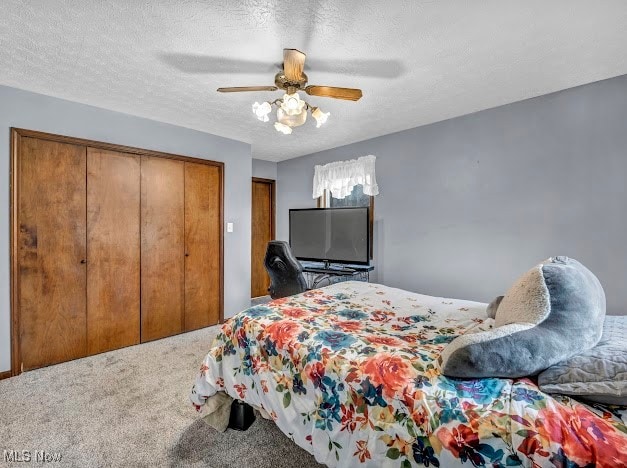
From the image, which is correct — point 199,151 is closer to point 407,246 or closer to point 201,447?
point 407,246

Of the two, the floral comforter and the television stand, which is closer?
the floral comforter

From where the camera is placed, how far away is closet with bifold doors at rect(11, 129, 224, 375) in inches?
99.0

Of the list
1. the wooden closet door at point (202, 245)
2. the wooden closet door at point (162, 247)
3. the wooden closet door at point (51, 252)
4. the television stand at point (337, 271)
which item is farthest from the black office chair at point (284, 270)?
the wooden closet door at point (51, 252)

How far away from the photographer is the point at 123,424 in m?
1.83

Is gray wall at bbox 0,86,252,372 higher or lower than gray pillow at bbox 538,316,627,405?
higher

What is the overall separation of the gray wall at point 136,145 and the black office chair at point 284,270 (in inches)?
35.9

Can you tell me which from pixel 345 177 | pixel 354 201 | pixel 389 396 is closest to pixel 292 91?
pixel 389 396

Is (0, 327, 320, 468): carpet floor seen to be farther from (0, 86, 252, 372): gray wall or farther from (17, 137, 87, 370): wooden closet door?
(0, 86, 252, 372): gray wall

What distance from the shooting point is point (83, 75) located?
2242mm

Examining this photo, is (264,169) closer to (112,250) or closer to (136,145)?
(136,145)

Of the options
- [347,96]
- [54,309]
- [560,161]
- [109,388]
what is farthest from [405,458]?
[54,309]

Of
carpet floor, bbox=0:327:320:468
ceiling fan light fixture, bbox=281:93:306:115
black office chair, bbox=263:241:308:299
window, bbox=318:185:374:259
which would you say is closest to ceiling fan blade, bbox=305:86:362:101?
ceiling fan light fixture, bbox=281:93:306:115

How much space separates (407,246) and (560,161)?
1.58 metres

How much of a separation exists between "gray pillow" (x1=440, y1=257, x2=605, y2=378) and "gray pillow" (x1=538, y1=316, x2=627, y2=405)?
37mm
